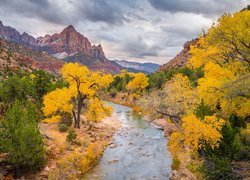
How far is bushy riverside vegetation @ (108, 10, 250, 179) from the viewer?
19264mm

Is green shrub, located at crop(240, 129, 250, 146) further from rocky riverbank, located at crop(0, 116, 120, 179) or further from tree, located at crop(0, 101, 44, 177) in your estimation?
tree, located at crop(0, 101, 44, 177)

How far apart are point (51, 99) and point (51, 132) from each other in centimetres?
495

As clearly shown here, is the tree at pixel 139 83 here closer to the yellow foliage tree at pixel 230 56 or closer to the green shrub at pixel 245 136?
the yellow foliage tree at pixel 230 56

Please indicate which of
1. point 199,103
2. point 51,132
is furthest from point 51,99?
point 199,103

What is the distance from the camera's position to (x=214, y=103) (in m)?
26.4

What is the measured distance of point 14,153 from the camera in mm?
21453

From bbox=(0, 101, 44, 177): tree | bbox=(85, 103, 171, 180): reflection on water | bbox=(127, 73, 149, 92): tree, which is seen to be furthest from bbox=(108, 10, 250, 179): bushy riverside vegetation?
bbox=(127, 73, 149, 92): tree

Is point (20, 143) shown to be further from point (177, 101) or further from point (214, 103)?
point (214, 103)

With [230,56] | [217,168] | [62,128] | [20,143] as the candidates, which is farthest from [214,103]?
[62,128]

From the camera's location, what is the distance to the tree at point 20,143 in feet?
70.3

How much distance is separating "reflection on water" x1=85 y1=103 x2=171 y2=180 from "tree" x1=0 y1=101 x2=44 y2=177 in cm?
469

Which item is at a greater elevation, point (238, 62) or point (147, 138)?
point (238, 62)

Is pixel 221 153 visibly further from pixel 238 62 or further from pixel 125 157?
pixel 125 157

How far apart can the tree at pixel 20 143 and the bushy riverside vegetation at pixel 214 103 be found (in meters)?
8.95
